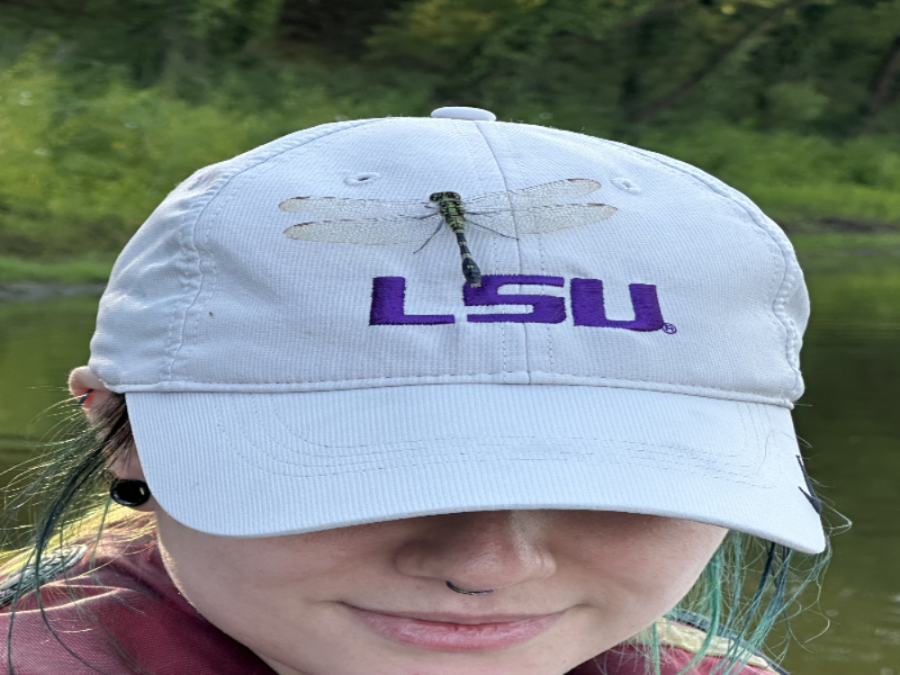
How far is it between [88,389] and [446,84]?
704 centimetres

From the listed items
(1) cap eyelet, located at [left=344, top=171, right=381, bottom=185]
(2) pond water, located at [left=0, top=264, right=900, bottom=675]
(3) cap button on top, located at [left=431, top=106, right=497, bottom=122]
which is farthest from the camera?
(2) pond water, located at [left=0, top=264, right=900, bottom=675]

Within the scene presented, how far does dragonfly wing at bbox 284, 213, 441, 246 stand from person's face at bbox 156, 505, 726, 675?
0.44 feet

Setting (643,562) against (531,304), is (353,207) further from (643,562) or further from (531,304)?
(643,562)

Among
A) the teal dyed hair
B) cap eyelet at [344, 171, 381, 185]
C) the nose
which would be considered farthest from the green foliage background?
the nose

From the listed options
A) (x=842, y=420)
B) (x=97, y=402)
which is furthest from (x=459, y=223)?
(x=842, y=420)

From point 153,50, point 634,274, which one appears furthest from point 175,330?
point 153,50

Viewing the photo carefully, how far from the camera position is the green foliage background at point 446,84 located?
5121 millimetres

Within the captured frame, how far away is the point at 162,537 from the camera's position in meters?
0.53

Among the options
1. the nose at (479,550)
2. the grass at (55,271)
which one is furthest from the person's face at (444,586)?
the grass at (55,271)

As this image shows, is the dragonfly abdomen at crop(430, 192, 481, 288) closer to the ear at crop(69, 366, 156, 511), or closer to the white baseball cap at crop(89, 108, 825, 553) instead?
the white baseball cap at crop(89, 108, 825, 553)

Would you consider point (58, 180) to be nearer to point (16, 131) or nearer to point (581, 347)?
point (16, 131)

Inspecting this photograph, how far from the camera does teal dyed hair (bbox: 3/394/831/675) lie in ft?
1.83

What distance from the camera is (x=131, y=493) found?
0.55 metres

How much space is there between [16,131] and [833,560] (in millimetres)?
5060
